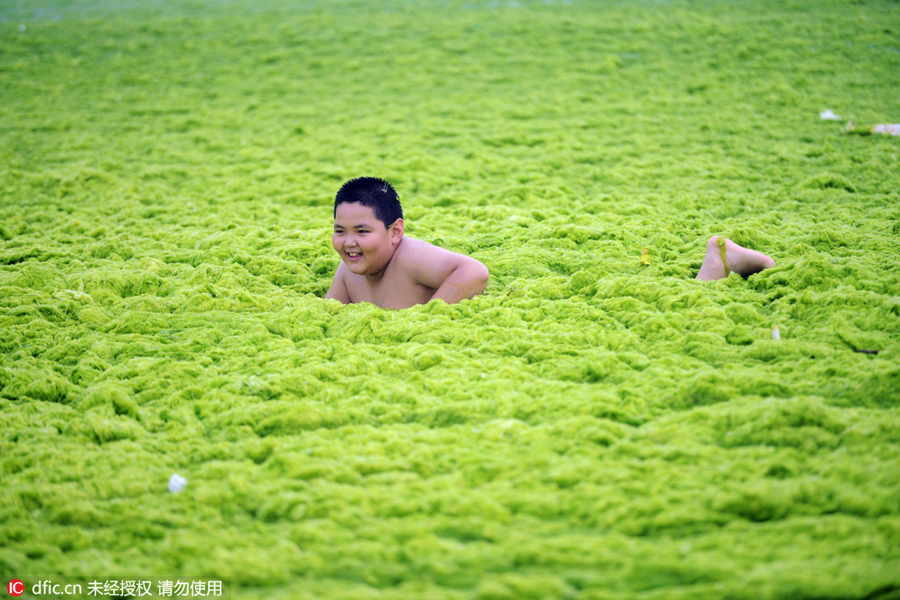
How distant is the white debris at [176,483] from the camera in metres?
1.91

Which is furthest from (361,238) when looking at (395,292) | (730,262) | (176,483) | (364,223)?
(730,262)

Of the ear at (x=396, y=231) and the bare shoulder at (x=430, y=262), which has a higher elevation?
the ear at (x=396, y=231)

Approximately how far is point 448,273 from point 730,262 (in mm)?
1181

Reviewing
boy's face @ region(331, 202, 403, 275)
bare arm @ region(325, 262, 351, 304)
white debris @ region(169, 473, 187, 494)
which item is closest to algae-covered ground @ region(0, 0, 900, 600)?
white debris @ region(169, 473, 187, 494)

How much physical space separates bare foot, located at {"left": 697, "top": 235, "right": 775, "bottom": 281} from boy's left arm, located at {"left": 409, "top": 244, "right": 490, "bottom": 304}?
0.93 m

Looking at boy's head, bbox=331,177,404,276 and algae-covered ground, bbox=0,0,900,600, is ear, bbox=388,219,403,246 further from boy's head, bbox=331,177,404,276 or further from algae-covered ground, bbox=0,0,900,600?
algae-covered ground, bbox=0,0,900,600

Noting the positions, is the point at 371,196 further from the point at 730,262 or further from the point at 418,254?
the point at 730,262

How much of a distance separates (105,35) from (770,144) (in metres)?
7.13

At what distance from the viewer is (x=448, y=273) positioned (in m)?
3.00

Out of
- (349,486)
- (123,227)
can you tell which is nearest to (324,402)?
(349,486)

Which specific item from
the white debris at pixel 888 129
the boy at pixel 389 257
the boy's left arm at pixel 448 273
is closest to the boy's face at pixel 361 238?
the boy at pixel 389 257

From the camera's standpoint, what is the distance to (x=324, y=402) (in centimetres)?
227

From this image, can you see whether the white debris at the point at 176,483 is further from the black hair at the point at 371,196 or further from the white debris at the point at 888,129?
the white debris at the point at 888,129

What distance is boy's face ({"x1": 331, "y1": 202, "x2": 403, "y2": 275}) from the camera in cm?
299
